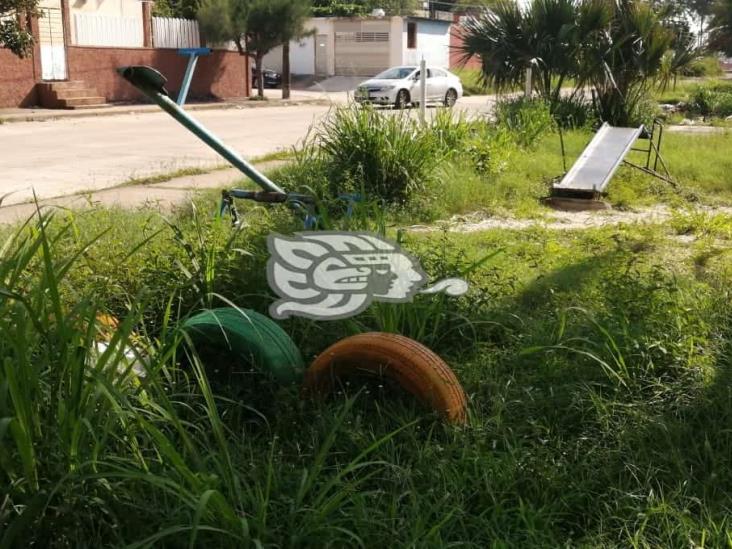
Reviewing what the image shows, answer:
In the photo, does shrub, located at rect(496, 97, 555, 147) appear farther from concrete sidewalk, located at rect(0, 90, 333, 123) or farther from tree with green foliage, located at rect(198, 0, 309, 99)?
tree with green foliage, located at rect(198, 0, 309, 99)

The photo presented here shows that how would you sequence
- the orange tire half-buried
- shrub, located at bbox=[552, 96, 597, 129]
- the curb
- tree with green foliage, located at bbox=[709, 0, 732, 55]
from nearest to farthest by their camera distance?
the orange tire half-buried
shrub, located at bbox=[552, 96, 597, 129]
the curb
tree with green foliage, located at bbox=[709, 0, 732, 55]

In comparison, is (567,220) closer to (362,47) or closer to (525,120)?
(525,120)

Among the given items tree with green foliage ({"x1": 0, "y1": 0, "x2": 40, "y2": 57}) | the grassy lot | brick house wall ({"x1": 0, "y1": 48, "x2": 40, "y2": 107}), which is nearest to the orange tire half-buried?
the grassy lot

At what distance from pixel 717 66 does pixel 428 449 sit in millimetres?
45456

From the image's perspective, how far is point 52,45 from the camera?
25.4m

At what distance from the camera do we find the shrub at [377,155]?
26.6ft

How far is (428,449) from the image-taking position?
10.4 ft

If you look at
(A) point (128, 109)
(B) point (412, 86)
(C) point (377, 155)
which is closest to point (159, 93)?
(C) point (377, 155)

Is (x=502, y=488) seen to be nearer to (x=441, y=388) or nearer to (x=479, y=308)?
(x=441, y=388)

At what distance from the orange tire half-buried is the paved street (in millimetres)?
6088

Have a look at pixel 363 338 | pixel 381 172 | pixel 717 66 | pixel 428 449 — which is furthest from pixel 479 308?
pixel 717 66

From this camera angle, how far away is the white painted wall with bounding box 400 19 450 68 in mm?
45094

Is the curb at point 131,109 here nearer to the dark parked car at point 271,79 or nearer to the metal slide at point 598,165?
the metal slide at point 598,165

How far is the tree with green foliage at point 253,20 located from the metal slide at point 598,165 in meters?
20.5
